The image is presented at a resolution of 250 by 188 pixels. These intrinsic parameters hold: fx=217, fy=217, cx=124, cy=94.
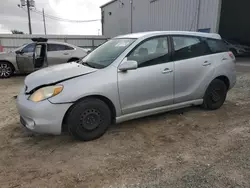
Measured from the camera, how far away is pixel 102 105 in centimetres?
330

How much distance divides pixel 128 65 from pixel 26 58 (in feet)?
22.6

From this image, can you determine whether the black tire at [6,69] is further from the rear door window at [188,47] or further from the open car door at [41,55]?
the rear door window at [188,47]

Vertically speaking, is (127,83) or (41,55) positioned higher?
(41,55)

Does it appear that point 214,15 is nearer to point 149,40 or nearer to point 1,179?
point 149,40

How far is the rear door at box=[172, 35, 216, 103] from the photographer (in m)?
3.98

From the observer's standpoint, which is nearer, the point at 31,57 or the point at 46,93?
the point at 46,93

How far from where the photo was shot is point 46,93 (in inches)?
121

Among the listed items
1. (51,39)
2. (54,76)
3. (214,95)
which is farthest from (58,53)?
(51,39)

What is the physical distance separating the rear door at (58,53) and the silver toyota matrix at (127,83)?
215 inches

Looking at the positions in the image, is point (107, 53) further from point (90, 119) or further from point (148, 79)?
point (90, 119)

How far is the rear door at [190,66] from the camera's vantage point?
13.1 feet

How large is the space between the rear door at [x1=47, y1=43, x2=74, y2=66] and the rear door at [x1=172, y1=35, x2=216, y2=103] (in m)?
6.38

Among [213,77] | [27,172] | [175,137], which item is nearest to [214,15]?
[213,77]

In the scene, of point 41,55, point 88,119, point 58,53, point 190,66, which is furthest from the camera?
point 58,53
